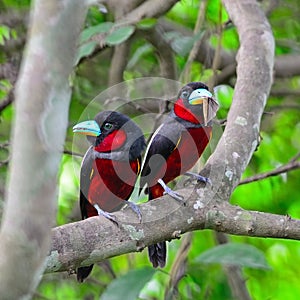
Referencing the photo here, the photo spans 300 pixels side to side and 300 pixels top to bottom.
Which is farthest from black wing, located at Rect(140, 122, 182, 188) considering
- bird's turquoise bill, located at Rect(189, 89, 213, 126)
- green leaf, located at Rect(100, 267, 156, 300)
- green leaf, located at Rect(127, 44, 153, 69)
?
green leaf, located at Rect(127, 44, 153, 69)

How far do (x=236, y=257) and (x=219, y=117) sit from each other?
3.04 ft

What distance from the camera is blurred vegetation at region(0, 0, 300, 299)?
356 centimetres

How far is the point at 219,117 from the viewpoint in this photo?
11.7 feet

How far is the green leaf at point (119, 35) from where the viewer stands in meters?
3.17

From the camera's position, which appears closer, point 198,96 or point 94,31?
point 198,96

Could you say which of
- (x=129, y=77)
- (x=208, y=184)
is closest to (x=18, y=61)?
(x=129, y=77)

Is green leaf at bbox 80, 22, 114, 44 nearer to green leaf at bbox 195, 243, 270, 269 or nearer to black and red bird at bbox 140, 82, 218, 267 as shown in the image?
black and red bird at bbox 140, 82, 218, 267

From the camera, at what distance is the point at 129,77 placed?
4.00 metres

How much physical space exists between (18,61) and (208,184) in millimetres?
1825

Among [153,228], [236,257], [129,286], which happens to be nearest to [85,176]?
[129,286]

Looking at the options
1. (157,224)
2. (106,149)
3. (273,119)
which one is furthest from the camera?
(273,119)

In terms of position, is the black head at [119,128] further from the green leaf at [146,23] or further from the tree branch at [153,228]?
the green leaf at [146,23]

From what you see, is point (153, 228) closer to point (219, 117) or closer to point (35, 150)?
point (35, 150)

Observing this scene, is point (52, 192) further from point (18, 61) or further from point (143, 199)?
point (18, 61)
